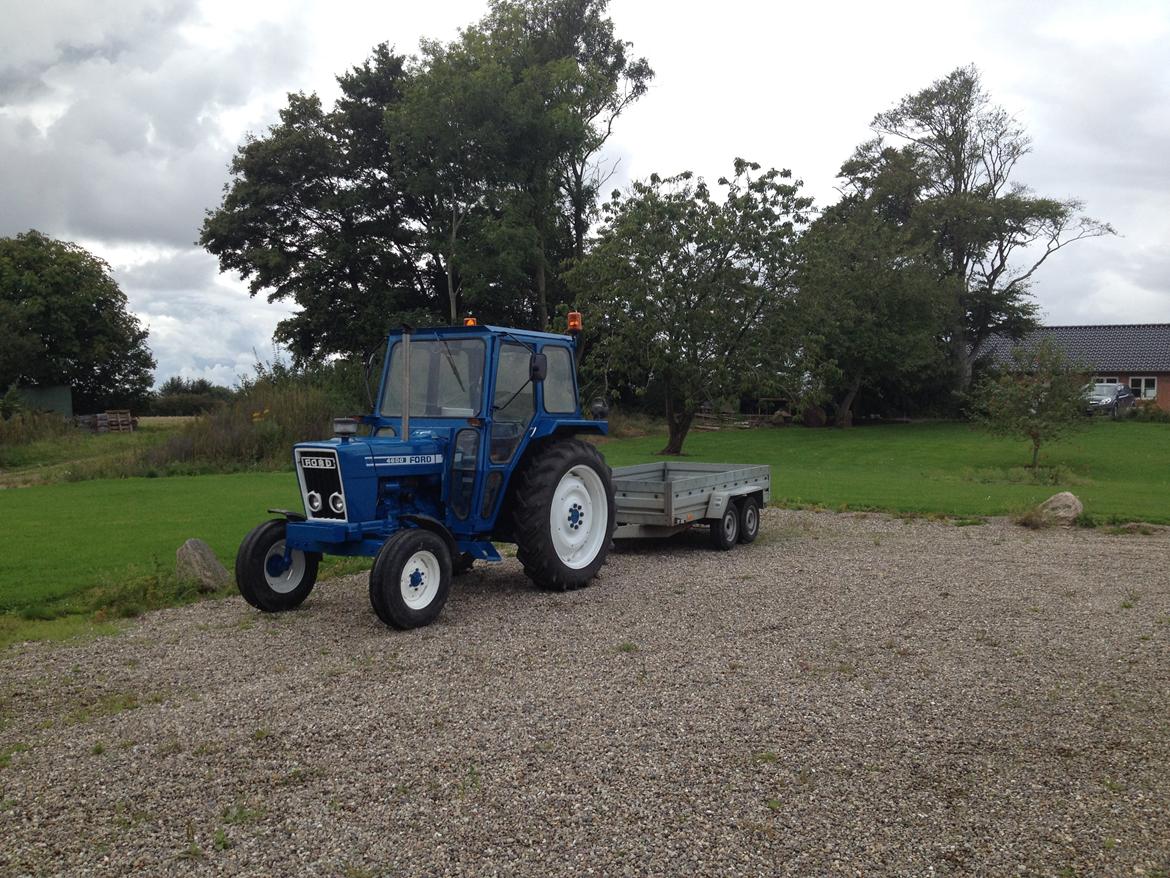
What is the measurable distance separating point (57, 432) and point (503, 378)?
982 inches

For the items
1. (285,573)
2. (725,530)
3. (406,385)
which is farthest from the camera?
(725,530)

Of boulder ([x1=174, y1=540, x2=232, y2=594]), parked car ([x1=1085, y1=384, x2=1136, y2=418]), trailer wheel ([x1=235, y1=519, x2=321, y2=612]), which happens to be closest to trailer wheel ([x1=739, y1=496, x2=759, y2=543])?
trailer wheel ([x1=235, y1=519, x2=321, y2=612])

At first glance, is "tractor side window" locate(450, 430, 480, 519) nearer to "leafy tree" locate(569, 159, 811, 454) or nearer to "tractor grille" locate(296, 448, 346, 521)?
"tractor grille" locate(296, 448, 346, 521)

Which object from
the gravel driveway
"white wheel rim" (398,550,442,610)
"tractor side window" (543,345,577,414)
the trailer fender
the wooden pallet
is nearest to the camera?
the gravel driveway

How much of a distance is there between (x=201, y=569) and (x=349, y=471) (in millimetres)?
2566

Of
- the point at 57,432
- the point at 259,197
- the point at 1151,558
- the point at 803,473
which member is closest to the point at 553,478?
the point at 1151,558

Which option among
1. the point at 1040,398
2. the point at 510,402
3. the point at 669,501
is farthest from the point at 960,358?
the point at 510,402

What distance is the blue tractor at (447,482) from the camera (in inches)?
283

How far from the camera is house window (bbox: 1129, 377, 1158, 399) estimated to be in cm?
4603

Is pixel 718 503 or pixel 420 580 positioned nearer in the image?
pixel 420 580

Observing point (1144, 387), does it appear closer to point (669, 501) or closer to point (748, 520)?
point (748, 520)

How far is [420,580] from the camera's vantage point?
7180 mm

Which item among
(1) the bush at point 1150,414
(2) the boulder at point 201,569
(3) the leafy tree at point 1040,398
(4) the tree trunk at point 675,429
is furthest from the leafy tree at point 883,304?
(2) the boulder at point 201,569

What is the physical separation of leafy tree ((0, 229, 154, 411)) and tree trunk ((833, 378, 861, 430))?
33766 mm
